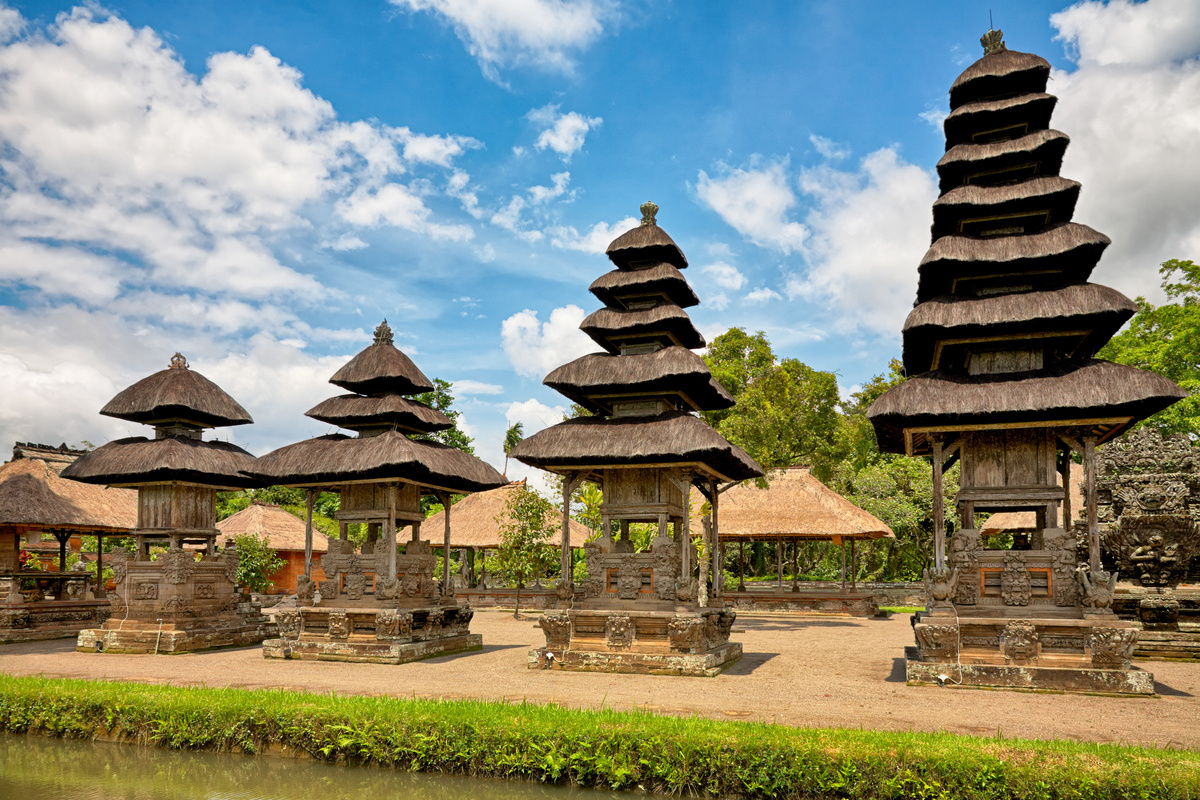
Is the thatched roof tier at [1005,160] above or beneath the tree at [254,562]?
above

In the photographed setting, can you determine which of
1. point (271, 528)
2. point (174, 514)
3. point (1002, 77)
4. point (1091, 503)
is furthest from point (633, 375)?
Result: point (271, 528)

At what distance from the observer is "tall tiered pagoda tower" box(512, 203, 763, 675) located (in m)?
14.5

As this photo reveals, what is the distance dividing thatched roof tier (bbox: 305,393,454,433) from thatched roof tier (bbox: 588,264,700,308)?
15.7 ft

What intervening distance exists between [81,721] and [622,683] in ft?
24.8

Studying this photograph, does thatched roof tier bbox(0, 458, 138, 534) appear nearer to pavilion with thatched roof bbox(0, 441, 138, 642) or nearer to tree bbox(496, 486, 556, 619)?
pavilion with thatched roof bbox(0, 441, 138, 642)

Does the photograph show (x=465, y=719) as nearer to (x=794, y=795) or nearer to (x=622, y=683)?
(x=794, y=795)

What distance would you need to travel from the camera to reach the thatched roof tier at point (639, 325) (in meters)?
16.1

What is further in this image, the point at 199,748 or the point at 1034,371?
the point at 1034,371

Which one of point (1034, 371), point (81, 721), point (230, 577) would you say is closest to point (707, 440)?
point (1034, 371)

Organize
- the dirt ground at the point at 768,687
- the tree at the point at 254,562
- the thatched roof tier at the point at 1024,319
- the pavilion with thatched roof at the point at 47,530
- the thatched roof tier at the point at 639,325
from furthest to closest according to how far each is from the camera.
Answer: the tree at the point at 254,562 < the pavilion with thatched roof at the point at 47,530 < the thatched roof tier at the point at 639,325 < the thatched roof tier at the point at 1024,319 < the dirt ground at the point at 768,687

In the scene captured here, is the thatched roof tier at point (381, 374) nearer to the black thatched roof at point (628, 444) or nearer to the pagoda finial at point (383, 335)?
the pagoda finial at point (383, 335)

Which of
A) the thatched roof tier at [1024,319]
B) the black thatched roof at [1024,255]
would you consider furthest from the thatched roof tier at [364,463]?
the black thatched roof at [1024,255]

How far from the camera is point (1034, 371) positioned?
13195 mm

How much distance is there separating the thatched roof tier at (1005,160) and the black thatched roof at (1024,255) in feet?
4.90
